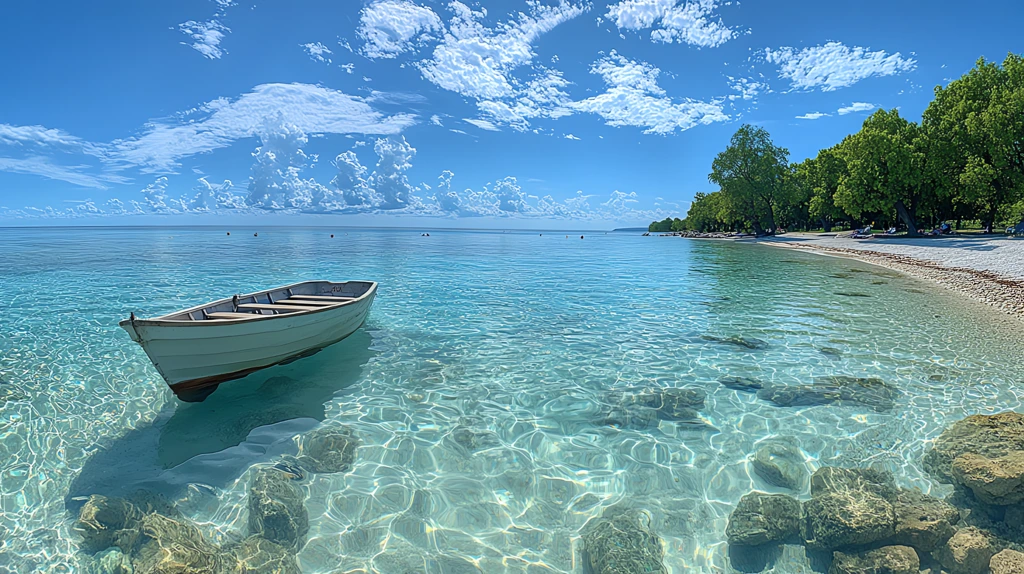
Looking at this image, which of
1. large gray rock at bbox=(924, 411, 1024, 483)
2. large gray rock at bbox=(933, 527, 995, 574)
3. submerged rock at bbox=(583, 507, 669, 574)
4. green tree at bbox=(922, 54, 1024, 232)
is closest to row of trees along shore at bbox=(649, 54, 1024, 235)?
green tree at bbox=(922, 54, 1024, 232)

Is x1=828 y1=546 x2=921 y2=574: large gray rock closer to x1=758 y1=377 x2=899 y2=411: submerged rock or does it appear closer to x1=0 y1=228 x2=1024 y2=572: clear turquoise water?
x1=0 y1=228 x2=1024 y2=572: clear turquoise water

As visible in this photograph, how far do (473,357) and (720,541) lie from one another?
7.36 m

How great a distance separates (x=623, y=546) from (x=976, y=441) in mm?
5585

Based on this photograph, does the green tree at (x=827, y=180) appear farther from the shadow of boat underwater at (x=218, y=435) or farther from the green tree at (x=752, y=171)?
the shadow of boat underwater at (x=218, y=435)

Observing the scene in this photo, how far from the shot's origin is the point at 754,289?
23.3 metres

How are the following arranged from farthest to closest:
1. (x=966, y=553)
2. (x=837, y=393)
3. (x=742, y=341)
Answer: (x=742, y=341) < (x=837, y=393) < (x=966, y=553)

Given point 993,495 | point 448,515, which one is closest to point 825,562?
point 993,495

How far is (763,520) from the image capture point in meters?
5.32

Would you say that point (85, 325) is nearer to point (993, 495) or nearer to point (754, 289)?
point (993, 495)

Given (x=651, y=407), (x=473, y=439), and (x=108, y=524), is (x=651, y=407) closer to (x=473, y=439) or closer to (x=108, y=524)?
(x=473, y=439)

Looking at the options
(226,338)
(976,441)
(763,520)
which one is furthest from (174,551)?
(976,441)

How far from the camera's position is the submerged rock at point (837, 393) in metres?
8.54

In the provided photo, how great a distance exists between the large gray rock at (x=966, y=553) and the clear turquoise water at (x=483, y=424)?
4.63 ft

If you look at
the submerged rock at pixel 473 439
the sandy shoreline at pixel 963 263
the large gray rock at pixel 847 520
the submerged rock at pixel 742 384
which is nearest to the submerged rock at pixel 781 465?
the large gray rock at pixel 847 520
